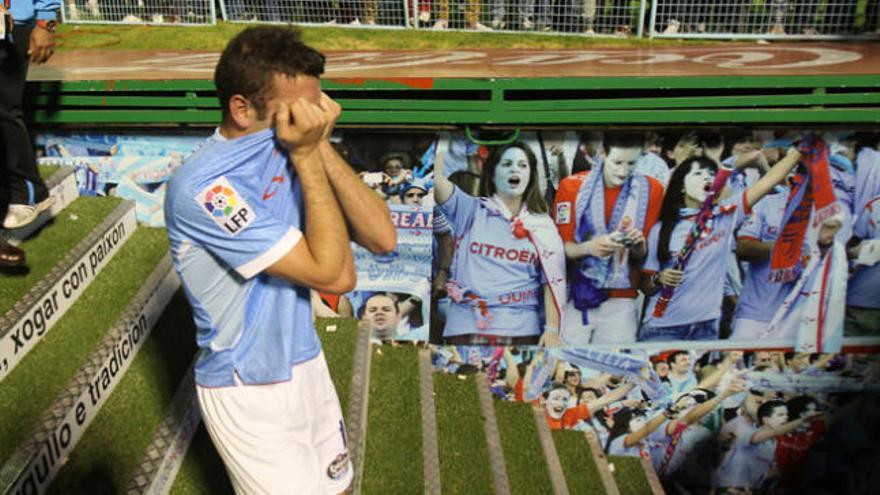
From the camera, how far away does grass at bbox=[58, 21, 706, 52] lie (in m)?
9.72

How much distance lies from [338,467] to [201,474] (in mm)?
1408

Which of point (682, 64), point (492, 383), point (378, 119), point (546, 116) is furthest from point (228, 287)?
point (682, 64)

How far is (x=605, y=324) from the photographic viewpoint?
6660mm

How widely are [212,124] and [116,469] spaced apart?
2.97m

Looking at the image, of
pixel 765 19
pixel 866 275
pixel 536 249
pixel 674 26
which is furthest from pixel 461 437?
pixel 765 19

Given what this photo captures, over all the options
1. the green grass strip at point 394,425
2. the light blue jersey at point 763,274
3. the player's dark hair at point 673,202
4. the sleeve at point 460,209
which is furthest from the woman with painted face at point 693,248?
the green grass strip at point 394,425

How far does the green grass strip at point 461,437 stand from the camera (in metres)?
5.14

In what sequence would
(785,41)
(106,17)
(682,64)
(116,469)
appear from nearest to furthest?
(116,469)
(682,64)
(785,41)
(106,17)

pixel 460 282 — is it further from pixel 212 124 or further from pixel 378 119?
pixel 212 124

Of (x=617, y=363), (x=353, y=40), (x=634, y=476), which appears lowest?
(x=634, y=476)

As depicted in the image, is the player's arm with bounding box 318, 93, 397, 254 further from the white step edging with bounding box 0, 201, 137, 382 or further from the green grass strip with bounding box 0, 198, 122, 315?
the green grass strip with bounding box 0, 198, 122, 315

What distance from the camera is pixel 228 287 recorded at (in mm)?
2592

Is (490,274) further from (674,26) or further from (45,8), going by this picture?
(674,26)

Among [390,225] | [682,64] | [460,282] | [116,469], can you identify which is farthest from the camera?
[682,64]
